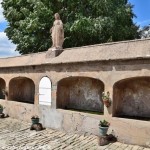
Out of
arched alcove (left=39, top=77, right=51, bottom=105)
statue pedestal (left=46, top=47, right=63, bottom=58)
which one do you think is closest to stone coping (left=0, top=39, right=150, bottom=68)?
statue pedestal (left=46, top=47, right=63, bottom=58)

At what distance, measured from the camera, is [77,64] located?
461 inches

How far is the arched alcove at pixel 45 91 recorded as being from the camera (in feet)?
43.3

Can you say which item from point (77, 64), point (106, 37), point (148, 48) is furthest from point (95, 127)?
point (106, 37)

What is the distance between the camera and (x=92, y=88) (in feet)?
40.9

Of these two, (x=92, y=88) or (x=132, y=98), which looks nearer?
(x=132, y=98)

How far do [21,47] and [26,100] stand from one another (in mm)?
6650

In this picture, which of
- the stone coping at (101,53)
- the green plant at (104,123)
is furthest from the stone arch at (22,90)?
the green plant at (104,123)

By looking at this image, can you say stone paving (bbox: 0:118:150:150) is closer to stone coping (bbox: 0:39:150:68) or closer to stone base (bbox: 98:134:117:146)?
stone base (bbox: 98:134:117:146)

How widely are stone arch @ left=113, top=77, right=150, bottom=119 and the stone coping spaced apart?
3.57ft

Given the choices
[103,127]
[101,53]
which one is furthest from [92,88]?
[103,127]

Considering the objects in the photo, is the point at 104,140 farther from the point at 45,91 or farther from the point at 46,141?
the point at 45,91

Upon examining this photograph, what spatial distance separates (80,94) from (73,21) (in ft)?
28.0

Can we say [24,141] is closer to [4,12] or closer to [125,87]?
[125,87]

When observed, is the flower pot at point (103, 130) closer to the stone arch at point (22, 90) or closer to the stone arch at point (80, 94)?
the stone arch at point (80, 94)
